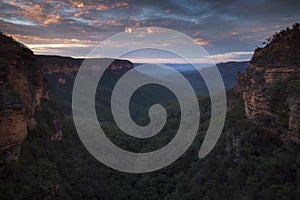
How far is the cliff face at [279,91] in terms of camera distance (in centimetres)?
1638

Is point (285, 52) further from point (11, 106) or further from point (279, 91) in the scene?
point (11, 106)

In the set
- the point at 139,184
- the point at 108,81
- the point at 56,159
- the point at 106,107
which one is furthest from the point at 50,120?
the point at 108,81

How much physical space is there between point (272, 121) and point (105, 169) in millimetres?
24088

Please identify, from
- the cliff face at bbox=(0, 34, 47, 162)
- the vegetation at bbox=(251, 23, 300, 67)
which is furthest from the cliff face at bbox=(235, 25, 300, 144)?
the cliff face at bbox=(0, 34, 47, 162)

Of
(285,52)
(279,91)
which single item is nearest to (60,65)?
(285,52)

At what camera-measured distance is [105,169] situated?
114 feet

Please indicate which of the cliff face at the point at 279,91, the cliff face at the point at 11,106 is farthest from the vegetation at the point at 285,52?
the cliff face at the point at 11,106

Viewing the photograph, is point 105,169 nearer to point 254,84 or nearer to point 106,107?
point 254,84

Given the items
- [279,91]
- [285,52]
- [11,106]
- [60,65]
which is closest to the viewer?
[11,106]

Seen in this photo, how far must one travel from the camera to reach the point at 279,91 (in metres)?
18.9

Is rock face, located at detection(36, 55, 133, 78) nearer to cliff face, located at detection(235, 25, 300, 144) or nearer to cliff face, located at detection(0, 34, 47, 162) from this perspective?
cliff face, located at detection(0, 34, 47, 162)

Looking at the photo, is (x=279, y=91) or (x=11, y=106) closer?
(x=11, y=106)

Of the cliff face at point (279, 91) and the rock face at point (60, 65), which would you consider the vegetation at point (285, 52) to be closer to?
the cliff face at point (279, 91)

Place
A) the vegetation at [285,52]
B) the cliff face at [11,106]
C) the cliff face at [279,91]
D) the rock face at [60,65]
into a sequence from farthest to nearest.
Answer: the rock face at [60,65]
the vegetation at [285,52]
the cliff face at [279,91]
the cliff face at [11,106]
